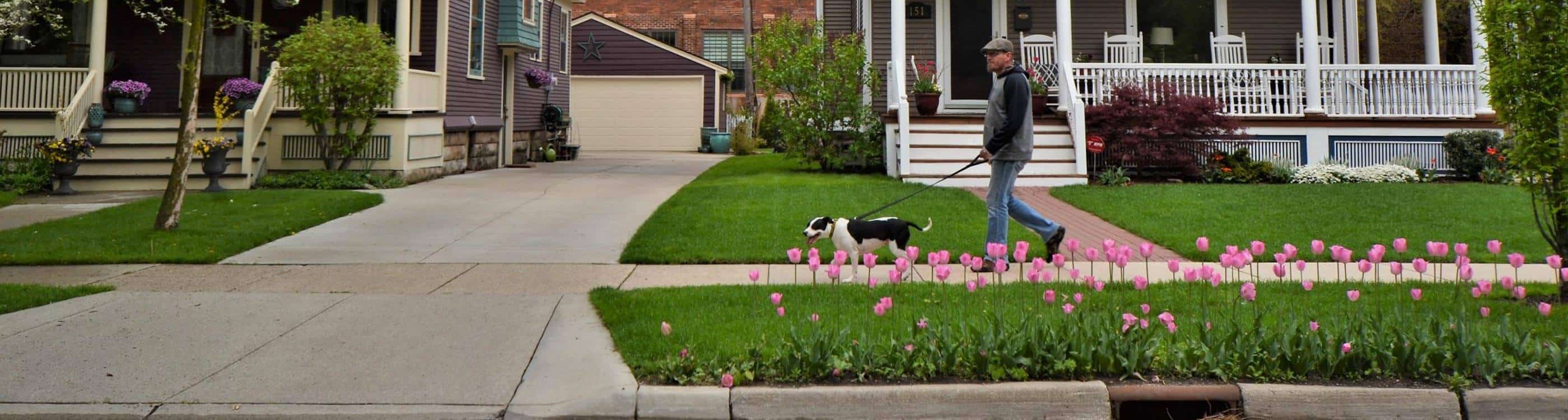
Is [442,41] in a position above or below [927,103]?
above

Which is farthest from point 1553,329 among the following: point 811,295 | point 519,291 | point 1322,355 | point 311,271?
point 311,271

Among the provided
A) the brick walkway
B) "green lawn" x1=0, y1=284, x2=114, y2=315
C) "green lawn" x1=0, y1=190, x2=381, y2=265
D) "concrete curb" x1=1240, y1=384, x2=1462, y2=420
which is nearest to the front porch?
the brick walkway

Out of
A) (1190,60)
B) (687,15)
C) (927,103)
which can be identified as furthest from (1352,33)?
(687,15)

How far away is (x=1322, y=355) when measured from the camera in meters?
4.48

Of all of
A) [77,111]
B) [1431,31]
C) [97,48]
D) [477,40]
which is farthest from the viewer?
[477,40]

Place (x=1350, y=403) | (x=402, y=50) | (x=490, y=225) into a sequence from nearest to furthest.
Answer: (x=1350, y=403) < (x=490, y=225) < (x=402, y=50)

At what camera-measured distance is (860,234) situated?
6.90 m

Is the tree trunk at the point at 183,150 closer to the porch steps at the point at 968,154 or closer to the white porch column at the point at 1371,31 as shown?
the porch steps at the point at 968,154

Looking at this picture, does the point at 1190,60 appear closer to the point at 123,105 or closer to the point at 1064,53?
the point at 1064,53

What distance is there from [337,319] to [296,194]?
24.7ft

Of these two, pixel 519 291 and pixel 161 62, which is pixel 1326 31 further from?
pixel 161 62

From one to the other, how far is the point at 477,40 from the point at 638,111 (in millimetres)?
12258

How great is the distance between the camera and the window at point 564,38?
24.7 metres

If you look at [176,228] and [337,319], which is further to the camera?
[176,228]
